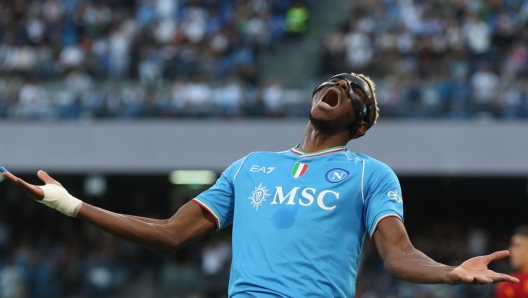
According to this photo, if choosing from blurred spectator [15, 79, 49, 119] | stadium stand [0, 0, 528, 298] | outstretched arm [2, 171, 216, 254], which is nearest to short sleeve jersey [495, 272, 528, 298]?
outstretched arm [2, 171, 216, 254]

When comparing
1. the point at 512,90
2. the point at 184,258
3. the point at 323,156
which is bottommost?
the point at 184,258

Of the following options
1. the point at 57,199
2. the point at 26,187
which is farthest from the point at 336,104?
the point at 26,187

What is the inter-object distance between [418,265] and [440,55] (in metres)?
13.8

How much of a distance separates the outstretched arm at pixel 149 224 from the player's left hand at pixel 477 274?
1.37 m

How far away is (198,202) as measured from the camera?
408cm

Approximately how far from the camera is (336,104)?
4.05 m

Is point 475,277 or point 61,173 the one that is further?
point 61,173

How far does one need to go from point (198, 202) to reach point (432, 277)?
130 cm

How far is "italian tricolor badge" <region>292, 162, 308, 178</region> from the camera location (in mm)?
3887

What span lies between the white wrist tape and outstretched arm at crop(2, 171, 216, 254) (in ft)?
0.08

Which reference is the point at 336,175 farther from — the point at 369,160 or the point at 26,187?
the point at 26,187

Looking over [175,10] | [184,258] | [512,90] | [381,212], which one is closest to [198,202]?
[381,212]

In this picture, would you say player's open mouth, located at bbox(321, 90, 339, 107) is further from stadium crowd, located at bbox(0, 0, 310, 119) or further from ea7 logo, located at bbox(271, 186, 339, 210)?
stadium crowd, located at bbox(0, 0, 310, 119)

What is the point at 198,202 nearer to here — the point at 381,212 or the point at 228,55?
the point at 381,212
